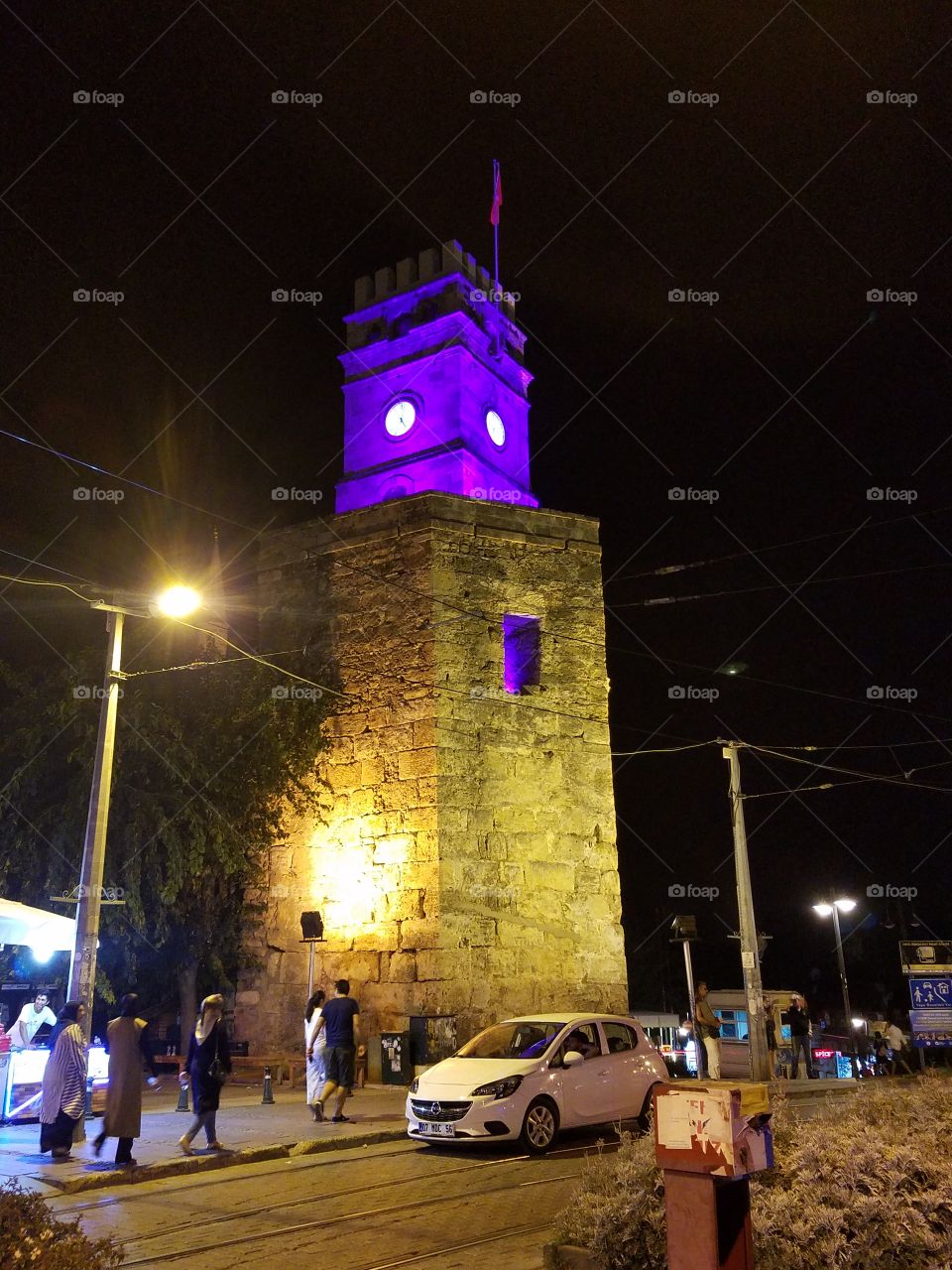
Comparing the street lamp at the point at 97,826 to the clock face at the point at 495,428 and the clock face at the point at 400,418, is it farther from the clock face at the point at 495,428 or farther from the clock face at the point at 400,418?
the clock face at the point at 495,428

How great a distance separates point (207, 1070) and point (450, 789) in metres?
6.82

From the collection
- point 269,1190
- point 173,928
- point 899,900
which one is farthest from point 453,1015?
point 899,900

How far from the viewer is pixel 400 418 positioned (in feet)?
88.4

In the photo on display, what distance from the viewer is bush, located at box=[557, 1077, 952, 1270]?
4.29 m

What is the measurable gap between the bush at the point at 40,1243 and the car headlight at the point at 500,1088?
16.1ft

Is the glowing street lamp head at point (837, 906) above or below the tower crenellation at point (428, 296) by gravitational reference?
below

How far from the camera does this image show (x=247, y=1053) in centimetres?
1562

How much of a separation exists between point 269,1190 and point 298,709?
9.60m

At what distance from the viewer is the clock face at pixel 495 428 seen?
26.9m

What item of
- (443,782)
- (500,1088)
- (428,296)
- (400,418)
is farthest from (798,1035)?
(428,296)

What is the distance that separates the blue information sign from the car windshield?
8735 mm

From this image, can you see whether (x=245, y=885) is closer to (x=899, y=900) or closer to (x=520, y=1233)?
(x=520, y=1233)

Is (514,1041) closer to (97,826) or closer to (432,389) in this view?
(97,826)

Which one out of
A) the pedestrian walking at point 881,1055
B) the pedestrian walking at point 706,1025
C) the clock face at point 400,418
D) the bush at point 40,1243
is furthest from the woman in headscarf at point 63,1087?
A: the clock face at point 400,418
